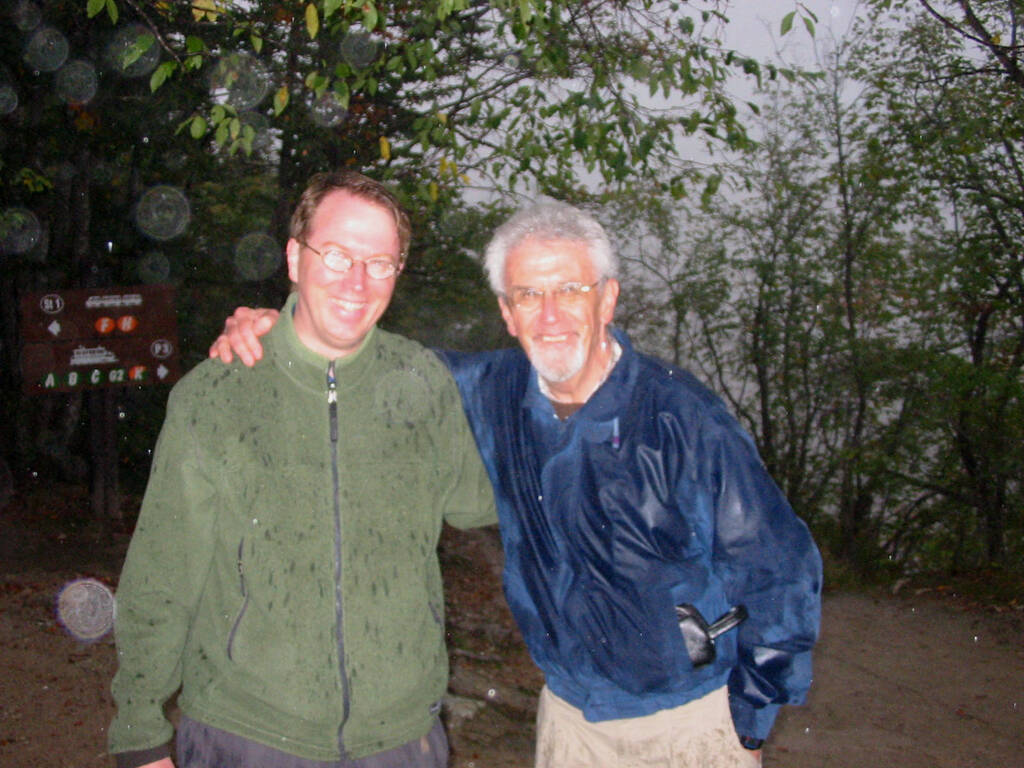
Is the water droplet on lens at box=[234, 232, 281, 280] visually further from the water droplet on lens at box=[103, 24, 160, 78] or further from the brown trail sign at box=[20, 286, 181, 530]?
the brown trail sign at box=[20, 286, 181, 530]

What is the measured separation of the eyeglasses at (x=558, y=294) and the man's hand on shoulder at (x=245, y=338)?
687 mm

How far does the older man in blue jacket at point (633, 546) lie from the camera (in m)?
2.31

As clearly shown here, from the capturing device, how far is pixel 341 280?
7.24ft

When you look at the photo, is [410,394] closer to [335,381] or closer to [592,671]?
[335,381]

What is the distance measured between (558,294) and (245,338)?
33.9 inches

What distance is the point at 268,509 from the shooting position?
6.89 feet

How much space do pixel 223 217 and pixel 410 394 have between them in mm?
11310

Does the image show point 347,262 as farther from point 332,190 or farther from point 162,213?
point 162,213

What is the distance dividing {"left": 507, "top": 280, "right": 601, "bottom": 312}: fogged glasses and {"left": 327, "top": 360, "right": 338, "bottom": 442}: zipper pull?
24.8 inches

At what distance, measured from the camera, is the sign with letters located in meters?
7.35

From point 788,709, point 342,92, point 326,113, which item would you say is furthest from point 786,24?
point 326,113

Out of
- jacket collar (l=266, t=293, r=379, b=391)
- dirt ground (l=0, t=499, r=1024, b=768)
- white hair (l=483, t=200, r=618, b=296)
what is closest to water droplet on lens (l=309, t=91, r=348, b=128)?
Answer: dirt ground (l=0, t=499, r=1024, b=768)

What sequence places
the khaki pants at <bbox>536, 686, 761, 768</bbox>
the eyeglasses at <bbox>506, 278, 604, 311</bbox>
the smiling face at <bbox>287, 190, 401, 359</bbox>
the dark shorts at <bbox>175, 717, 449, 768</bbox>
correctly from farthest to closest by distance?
1. the eyeglasses at <bbox>506, 278, 604, 311</bbox>
2. the khaki pants at <bbox>536, 686, 761, 768</bbox>
3. the smiling face at <bbox>287, 190, 401, 359</bbox>
4. the dark shorts at <bbox>175, 717, 449, 768</bbox>


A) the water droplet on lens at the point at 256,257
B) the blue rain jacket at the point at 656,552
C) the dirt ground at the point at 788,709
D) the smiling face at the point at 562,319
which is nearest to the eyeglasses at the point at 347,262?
the smiling face at the point at 562,319
